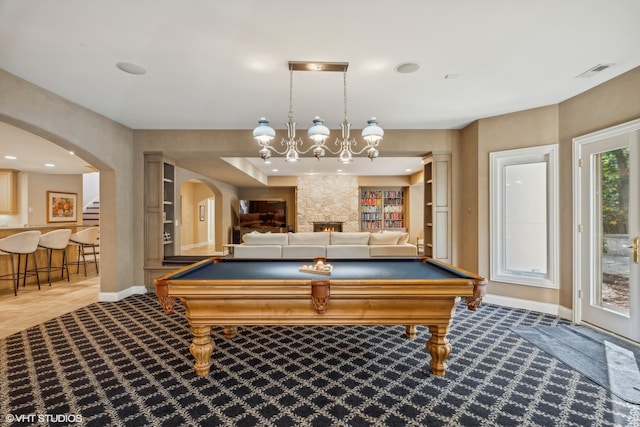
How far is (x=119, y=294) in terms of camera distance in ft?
15.6

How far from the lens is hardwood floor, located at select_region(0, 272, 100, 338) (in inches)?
149

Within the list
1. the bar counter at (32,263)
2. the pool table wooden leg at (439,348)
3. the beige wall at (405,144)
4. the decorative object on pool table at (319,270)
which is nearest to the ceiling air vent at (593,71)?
the beige wall at (405,144)

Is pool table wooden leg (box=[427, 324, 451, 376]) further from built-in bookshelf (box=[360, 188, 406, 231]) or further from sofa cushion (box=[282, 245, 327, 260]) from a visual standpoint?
built-in bookshelf (box=[360, 188, 406, 231])

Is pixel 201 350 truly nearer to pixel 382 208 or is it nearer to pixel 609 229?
pixel 609 229

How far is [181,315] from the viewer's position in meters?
3.98

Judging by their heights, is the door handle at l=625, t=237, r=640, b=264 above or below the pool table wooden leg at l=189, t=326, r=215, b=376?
above

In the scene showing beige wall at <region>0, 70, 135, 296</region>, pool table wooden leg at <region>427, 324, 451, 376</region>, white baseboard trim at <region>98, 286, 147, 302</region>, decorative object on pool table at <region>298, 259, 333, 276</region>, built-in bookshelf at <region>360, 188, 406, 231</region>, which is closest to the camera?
pool table wooden leg at <region>427, 324, 451, 376</region>

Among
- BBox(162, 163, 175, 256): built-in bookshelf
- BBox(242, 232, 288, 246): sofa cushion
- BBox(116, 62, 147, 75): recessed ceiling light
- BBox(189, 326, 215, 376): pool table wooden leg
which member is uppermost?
BBox(116, 62, 147, 75): recessed ceiling light

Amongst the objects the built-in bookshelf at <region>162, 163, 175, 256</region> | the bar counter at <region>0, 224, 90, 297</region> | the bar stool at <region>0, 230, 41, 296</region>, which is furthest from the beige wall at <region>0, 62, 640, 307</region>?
the bar counter at <region>0, 224, 90, 297</region>

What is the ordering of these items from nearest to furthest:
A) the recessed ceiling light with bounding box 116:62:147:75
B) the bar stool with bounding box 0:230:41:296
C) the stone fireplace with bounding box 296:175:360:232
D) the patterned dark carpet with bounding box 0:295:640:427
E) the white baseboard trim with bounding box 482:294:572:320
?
the patterned dark carpet with bounding box 0:295:640:427, the recessed ceiling light with bounding box 116:62:147:75, the white baseboard trim with bounding box 482:294:572:320, the bar stool with bounding box 0:230:41:296, the stone fireplace with bounding box 296:175:360:232

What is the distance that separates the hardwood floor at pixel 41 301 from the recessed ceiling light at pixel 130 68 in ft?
10.3

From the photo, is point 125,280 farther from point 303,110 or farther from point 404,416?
point 404,416

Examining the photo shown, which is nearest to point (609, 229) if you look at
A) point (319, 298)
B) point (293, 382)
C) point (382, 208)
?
point (319, 298)

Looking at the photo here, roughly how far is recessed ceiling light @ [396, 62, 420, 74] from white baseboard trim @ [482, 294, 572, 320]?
341cm
